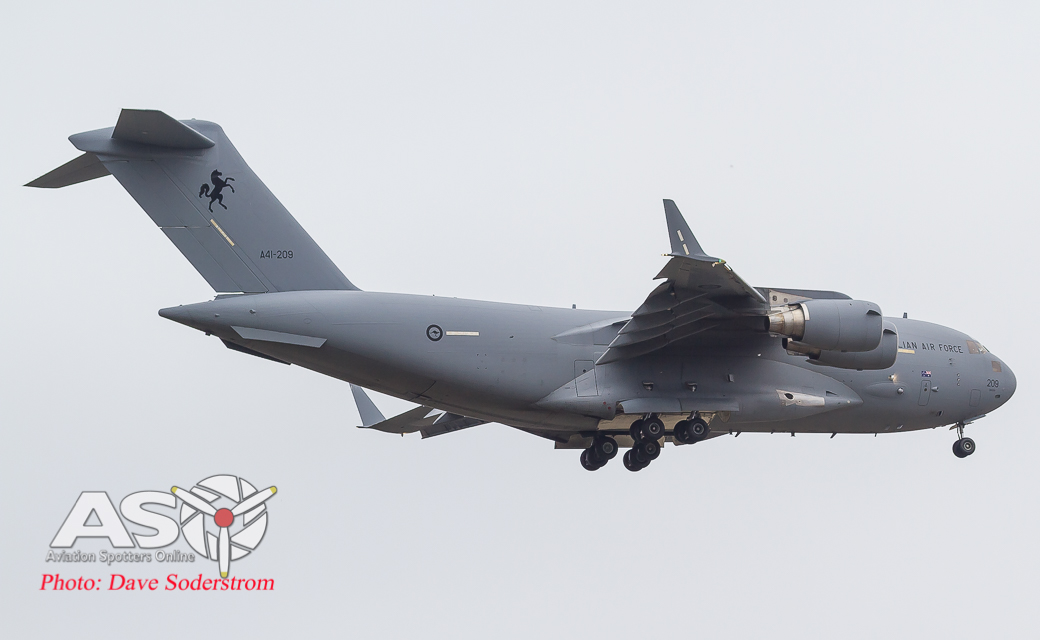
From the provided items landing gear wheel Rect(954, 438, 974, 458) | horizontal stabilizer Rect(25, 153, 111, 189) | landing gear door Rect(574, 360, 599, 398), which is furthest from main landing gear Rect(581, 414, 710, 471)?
horizontal stabilizer Rect(25, 153, 111, 189)

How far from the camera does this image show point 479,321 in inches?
561

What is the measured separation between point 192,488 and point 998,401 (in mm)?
11718

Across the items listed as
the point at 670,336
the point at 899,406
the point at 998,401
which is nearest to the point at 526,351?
the point at 670,336

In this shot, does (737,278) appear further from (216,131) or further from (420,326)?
(216,131)

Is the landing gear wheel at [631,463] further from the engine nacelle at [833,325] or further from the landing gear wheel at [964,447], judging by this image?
the landing gear wheel at [964,447]

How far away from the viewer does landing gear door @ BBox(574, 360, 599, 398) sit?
573 inches

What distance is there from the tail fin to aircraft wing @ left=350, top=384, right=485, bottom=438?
3.94 m

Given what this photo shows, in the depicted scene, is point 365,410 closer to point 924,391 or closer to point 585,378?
point 585,378

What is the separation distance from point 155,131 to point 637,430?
7.05m

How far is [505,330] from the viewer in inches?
565

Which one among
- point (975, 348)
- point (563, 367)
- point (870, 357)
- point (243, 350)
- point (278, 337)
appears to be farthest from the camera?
point (975, 348)

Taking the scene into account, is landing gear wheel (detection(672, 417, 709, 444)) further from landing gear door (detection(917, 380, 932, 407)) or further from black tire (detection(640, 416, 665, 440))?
landing gear door (detection(917, 380, 932, 407))

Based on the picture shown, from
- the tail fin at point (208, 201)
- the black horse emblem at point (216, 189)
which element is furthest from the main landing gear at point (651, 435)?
the black horse emblem at point (216, 189)

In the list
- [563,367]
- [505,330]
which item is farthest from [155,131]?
[563,367]
